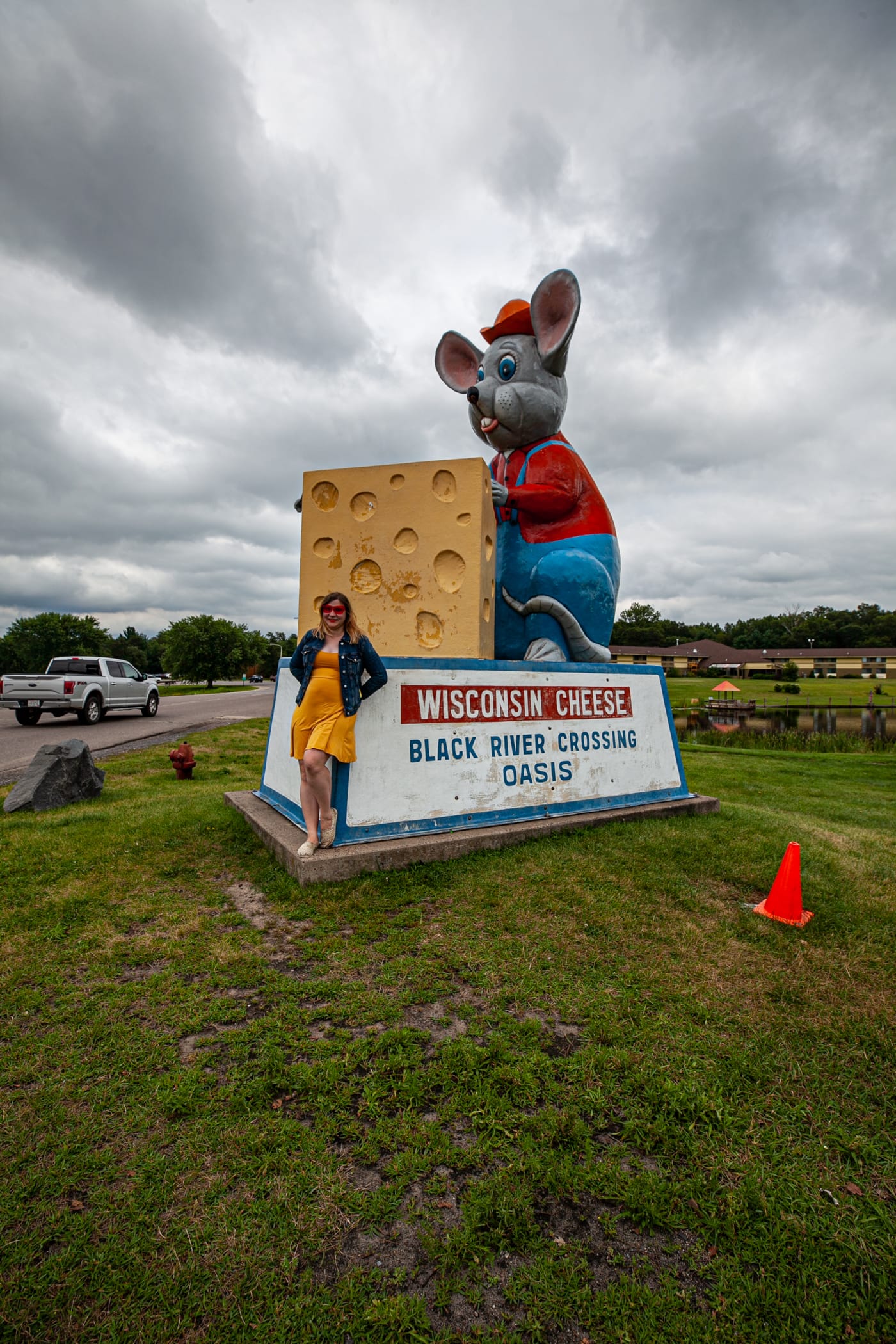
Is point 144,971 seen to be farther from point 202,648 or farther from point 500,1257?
point 202,648

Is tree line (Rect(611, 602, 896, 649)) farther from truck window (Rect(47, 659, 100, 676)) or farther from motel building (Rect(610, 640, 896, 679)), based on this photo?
truck window (Rect(47, 659, 100, 676))

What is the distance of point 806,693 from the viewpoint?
44.9m

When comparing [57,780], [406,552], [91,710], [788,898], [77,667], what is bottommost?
[788,898]

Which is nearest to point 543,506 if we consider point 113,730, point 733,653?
point 113,730

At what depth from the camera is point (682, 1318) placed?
4.33 ft

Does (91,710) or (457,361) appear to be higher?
(457,361)

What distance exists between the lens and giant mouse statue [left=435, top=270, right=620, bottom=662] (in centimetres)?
551

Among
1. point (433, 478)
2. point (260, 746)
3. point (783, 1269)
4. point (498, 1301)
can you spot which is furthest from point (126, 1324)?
point (260, 746)

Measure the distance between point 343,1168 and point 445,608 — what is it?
3599mm

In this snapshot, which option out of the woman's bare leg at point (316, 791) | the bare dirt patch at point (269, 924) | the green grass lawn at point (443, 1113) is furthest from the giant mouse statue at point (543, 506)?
the bare dirt patch at point (269, 924)

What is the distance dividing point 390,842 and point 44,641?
55200 millimetres

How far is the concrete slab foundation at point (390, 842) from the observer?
3635 mm

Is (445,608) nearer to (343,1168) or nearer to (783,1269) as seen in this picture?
(343,1168)

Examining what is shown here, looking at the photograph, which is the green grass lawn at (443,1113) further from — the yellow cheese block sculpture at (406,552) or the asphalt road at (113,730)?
the asphalt road at (113,730)
